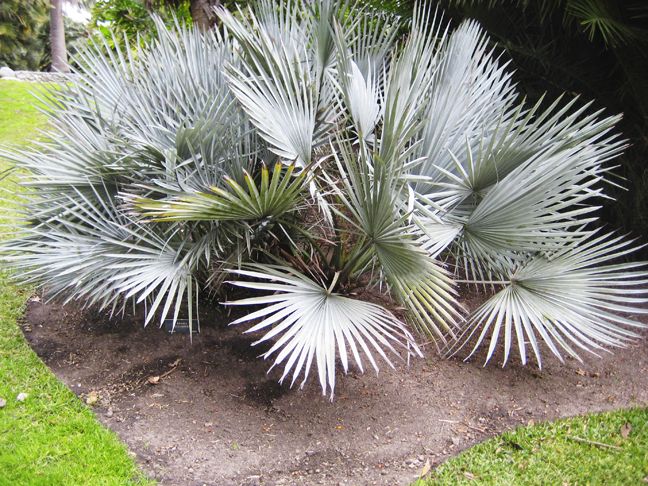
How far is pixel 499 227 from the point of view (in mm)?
3018

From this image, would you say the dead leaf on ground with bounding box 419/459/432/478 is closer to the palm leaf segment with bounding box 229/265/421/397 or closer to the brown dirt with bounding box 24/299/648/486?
the brown dirt with bounding box 24/299/648/486

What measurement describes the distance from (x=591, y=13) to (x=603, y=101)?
115 cm

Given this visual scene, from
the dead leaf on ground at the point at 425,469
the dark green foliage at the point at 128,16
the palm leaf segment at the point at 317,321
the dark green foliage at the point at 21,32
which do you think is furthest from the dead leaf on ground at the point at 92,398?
the dark green foliage at the point at 21,32

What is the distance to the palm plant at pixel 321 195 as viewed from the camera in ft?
9.14

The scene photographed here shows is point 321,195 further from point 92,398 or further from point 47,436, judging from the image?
point 47,436

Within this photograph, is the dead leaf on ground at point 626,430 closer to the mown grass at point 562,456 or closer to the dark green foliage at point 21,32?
the mown grass at point 562,456

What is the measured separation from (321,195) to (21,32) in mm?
25927

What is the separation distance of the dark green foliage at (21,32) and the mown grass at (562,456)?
20.7 meters

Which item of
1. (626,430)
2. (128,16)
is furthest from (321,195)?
(128,16)

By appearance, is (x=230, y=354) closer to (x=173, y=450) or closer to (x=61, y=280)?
(x=173, y=450)

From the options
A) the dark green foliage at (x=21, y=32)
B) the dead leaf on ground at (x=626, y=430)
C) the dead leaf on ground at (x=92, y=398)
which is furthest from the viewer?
the dark green foliage at (x=21, y=32)

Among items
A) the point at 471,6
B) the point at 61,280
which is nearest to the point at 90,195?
the point at 61,280

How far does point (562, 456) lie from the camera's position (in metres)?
3.07

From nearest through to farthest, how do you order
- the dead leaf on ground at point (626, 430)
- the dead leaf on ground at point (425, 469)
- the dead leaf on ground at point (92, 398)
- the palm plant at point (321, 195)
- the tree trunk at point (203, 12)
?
the palm plant at point (321, 195)
the dead leaf on ground at point (425, 469)
the dead leaf on ground at point (626, 430)
the dead leaf on ground at point (92, 398)
the tree trunk at point (203, 12)
